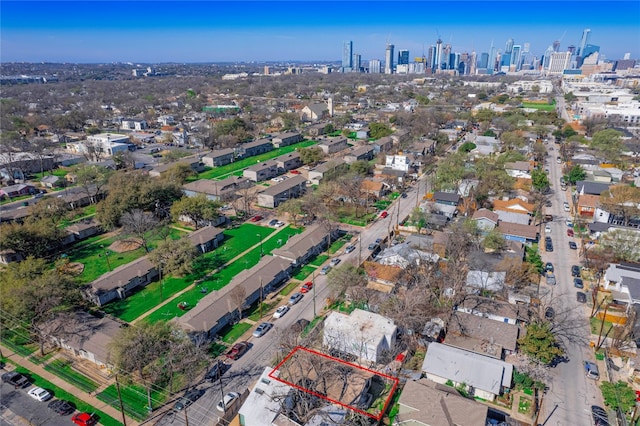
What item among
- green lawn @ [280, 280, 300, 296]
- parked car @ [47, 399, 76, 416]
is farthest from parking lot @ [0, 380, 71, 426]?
green lawn @ [280, 280, 300, 296]

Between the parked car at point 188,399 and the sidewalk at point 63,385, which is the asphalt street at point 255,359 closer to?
the parked car at point 188,399

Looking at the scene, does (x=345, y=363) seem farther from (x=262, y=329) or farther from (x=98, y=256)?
(x=98, y=256)

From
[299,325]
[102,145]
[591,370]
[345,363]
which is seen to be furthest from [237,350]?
[102,145]

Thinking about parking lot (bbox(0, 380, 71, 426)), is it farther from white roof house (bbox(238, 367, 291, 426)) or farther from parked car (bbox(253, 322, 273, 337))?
parked car (bbox(253, 322, 273, 337))

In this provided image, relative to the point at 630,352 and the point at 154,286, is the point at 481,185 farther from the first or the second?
the point at 154,286

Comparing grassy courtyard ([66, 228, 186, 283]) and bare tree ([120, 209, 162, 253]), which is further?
bare tree ([120, 209, 162, 253])

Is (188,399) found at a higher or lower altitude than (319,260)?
higher
